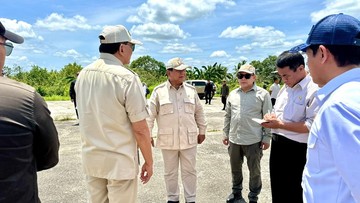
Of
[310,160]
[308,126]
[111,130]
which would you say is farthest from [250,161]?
[310,160]

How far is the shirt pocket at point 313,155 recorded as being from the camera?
1263mm

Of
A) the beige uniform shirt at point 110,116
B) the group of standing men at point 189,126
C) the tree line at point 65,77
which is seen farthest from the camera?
the tree line at point 65,77

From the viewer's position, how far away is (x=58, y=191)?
14.2ft

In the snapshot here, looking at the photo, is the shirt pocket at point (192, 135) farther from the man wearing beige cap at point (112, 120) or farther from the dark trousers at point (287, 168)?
the man wearing beige cap at point (112, 120)

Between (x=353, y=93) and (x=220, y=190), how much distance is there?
3.45 metres

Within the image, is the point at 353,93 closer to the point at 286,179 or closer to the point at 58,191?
the point at 286,179

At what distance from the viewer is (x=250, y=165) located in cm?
387

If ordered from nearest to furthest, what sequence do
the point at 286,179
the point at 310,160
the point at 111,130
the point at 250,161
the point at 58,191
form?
the point at 310,160 → the point at 111,130 → the point at 286,179 → the point at 250,161 → the point at 58,191

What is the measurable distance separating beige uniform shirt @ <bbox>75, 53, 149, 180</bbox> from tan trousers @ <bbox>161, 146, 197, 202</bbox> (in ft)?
4.49

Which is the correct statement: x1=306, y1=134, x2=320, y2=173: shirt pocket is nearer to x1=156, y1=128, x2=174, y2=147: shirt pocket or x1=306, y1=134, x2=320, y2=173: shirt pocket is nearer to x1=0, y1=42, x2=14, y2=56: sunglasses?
x1=0, y1=42, x2=14, y2=56: sunglasses

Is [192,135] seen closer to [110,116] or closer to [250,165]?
[250,165]

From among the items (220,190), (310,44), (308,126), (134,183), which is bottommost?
(220,190)

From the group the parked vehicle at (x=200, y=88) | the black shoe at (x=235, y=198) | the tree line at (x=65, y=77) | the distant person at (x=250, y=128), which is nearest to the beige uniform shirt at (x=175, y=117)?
the distant person at (x=250, y=128)

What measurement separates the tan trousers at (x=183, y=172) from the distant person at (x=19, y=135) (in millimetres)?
2442
